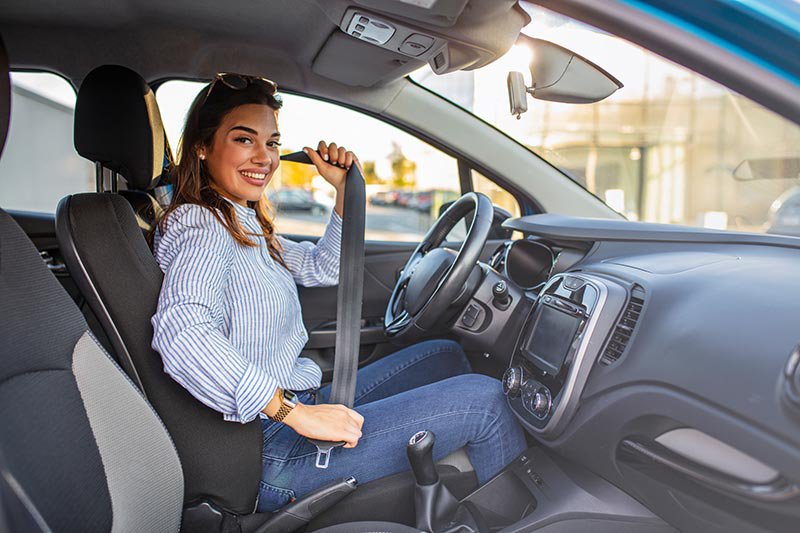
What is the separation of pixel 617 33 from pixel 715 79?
0.41 ft

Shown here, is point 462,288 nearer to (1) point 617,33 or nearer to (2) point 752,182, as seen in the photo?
(2) point 752,182

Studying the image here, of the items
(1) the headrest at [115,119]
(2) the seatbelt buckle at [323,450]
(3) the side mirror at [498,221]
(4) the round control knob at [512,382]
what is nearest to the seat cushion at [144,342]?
(2) the seatbelt buckle at [323,450]

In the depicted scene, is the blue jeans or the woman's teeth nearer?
the blue jeans

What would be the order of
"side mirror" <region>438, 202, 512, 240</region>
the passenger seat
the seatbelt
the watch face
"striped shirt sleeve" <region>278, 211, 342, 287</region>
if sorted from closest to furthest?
the passenger seat → the watch face → the seatbelt → "striped shirt sleeve" <region>278, 211, 342, 287</region> → "side mirror" <region>438, 202, 512, 240</region>

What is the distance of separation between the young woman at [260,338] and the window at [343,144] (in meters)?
0.16

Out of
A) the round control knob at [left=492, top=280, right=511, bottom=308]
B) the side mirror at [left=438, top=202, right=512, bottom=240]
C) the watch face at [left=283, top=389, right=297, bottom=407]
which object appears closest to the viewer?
the watch face at [left=283, top=389, right=297, bottom=407]

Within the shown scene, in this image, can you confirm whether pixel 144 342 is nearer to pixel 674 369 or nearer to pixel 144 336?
pixel 144 336

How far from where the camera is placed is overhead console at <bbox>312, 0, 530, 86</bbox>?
97 cm

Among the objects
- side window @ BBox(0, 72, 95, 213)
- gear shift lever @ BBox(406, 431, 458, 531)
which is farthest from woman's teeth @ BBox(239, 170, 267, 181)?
side window @ BBox(0, 72, 95, 213)

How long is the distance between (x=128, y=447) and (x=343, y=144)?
1055mm

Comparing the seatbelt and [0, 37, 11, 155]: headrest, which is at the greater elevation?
[0, 37, 11, 155]: headrest

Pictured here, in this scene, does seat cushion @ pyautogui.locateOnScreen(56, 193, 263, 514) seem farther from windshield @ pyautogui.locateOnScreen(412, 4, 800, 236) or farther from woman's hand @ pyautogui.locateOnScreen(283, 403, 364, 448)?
windshield @ pyautogui.locateOnScreen(412, 4, 800, 236)

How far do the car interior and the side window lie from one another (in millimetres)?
476

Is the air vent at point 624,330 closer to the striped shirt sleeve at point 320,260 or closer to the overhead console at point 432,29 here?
the overhead console at point 432,29
